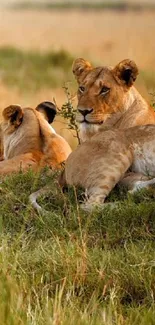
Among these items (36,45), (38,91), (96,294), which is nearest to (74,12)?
(36,45)

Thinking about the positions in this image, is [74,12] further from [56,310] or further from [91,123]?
[56,310]

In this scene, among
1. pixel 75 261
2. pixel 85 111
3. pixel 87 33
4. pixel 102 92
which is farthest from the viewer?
pixel 87 33

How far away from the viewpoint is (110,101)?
6418mm

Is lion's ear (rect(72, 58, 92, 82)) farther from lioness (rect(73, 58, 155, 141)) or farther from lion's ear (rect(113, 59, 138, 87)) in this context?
lion's ear (rect(113, 59, 138, 87))

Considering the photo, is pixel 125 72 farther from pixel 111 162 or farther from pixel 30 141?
pixel 111 162

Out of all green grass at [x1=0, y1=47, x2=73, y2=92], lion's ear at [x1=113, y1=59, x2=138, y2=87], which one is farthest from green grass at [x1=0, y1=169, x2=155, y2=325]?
green grass at [x1=0, y1=47, x2=73, y2=92]

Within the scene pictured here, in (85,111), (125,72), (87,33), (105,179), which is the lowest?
(87,33)

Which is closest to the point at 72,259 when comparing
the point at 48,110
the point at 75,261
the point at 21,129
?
the point at 75,261

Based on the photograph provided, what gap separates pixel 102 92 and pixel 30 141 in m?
0.73

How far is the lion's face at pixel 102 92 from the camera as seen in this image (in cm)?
627

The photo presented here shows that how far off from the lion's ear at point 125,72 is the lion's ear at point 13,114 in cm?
81

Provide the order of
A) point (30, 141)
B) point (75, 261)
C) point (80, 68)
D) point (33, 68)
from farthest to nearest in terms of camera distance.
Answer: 1. point (33, 68)
2. point (30, 141)
3. point (80, 68)
4. point (75, 261)

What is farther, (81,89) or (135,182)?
(81,89)

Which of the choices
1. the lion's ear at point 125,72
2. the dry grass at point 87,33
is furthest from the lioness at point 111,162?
the dry grass at point 87,33
